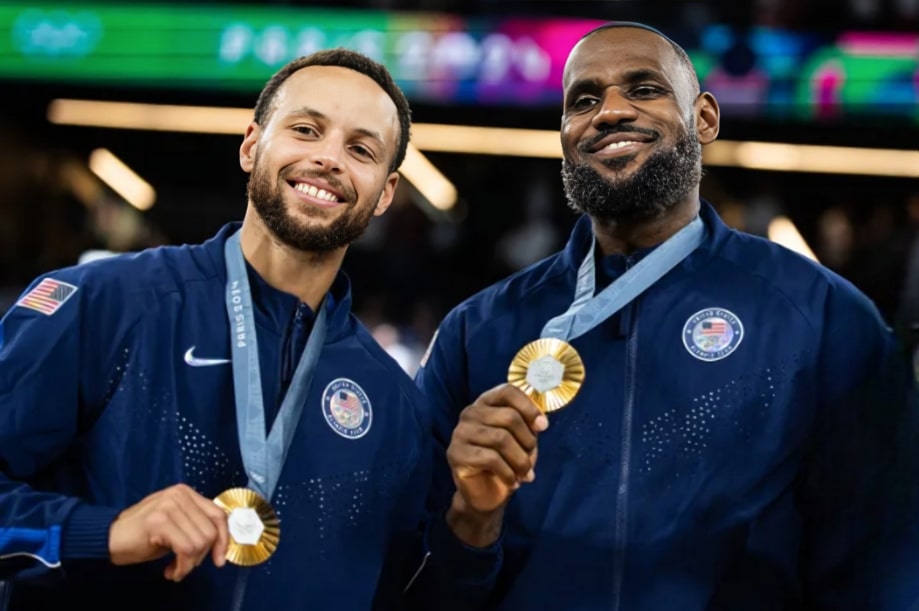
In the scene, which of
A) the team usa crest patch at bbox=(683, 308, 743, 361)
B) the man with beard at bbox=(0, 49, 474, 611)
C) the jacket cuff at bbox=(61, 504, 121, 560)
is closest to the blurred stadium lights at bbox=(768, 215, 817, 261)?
the team usa crest patch at bbox=(683, 308, 743, 361)

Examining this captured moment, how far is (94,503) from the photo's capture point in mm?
2641

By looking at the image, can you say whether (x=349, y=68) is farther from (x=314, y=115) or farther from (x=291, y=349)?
(x=291, y=349)

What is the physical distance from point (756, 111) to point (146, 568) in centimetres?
852

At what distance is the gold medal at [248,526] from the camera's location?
8.04 ft

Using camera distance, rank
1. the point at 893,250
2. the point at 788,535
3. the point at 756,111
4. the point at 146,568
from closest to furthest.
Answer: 1. the point at 146,568
2. the point at 788,535
3. the point at 893,250
4. the point at 756,111

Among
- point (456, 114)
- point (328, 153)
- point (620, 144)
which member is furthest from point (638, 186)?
point (456, 114)

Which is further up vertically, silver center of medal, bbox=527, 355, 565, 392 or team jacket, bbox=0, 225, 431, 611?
silver center of medal, bbox=527, 355, 565, 392

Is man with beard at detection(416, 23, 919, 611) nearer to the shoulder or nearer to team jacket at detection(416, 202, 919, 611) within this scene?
team jacket at detection(416, 202, 919, 611)

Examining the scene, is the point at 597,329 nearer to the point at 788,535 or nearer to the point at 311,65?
the point at 788,535

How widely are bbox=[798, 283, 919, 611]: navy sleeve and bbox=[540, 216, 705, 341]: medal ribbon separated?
1.26 feet

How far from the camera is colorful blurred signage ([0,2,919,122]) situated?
10414 mm

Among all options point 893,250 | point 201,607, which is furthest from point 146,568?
→ point 893,250

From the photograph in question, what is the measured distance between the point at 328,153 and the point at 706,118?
0.95 m

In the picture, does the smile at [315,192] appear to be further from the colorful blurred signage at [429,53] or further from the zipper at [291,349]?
the colorful blurred signage at [429,53]
